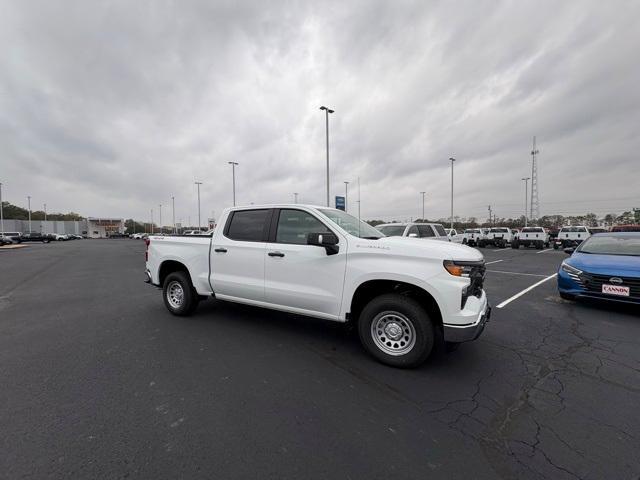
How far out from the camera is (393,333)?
3.54m

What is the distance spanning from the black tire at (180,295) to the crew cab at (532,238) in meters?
28.6

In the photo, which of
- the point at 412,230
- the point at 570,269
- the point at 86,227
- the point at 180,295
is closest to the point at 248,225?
the point at 180,295

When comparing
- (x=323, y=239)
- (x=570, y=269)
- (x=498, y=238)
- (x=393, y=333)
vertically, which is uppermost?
(x=323, y=239)

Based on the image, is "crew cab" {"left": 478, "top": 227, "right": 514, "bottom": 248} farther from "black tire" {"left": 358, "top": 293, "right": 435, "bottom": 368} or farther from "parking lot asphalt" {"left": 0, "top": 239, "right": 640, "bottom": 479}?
"black tire" {"left": 358, "top": 293, "right": 435, "bottom": 368}

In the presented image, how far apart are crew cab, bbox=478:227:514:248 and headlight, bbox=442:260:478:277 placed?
28.6m

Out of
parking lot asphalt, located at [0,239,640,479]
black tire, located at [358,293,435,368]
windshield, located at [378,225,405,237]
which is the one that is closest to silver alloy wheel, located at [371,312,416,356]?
black tire, located at [358,293,435,368]

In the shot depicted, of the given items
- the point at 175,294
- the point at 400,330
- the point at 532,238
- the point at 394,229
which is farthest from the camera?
the point at 532,238

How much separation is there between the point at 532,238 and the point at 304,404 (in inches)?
1153

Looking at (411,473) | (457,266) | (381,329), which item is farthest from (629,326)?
(411,473)

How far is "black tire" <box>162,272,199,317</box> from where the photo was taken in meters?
5.30

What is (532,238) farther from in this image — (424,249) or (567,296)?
(424,249)

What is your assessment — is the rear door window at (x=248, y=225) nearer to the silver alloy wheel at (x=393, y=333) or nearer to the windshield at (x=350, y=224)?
the windshield at (x=350, y=224)

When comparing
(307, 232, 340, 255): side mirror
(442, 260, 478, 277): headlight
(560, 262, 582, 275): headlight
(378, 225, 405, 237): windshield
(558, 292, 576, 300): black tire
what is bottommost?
(558, 292, 576, 300): black tire

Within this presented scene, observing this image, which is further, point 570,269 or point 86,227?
point 86,227
